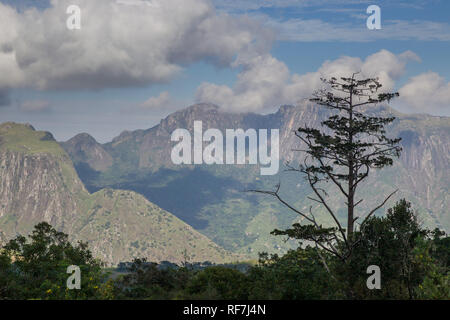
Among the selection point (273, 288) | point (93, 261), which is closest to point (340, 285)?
point (273, 288)

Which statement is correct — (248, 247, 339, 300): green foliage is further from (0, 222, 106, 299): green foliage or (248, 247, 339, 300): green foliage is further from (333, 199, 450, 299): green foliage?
(0, 222, 106, 299): green foliage

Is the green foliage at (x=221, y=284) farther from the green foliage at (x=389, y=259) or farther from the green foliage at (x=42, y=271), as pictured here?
the green foliage at (x=389, y=259)

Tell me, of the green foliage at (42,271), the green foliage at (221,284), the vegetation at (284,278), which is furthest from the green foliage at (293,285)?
the green foliage at (42,271)

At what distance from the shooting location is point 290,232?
30.0 meters

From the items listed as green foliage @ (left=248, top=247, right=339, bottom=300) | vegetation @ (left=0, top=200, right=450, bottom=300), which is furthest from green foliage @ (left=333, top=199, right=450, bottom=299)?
green foliage @ (left=248, top=247, right=339, bottom=300)

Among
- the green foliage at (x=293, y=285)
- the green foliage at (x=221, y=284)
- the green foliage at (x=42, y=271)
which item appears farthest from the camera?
the green foliage at (x=42, y=271)

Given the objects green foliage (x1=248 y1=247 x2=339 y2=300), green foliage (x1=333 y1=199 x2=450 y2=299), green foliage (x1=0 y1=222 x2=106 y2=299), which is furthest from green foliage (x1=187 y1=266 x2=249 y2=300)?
green foliage (x1=333 y1=199 x2=450 y2=299)

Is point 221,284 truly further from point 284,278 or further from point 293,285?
point 284,278

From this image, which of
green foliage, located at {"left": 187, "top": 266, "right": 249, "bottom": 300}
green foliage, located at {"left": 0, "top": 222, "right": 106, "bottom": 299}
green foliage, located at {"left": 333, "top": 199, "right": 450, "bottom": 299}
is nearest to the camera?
green foliage, located at {"left": 187, "top": 266, "right": 249, "bottom": 300}

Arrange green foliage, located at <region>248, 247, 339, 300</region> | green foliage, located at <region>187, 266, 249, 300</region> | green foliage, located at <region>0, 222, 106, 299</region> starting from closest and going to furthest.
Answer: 1. green foliage, located at <region>187, 266, 249, 300</region>
2. green foliage, located at <region>248, 247, 339, 300</region>
3. green foliage, located at <region>0, 222, 106, 299</region>

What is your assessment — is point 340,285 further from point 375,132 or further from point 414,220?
point 375,132

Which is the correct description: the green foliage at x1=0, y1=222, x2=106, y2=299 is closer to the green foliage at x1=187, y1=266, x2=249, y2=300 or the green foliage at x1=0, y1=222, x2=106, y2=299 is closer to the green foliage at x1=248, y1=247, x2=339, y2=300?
the green foliage at x1=187, y1=266, x2=249, y2=300

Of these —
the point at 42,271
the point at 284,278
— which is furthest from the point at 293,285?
the point at 42,271

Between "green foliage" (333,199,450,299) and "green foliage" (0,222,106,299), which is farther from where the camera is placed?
"green foliage" (333,199,450,299)
